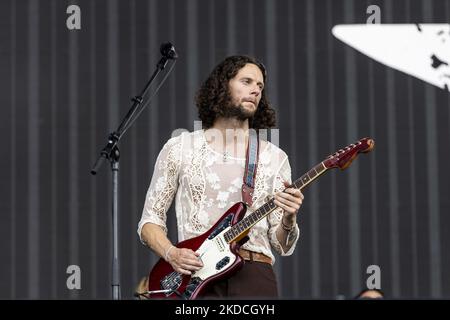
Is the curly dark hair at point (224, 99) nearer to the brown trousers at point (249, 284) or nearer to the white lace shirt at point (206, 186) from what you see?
the white lace shirt at point (206, 186)

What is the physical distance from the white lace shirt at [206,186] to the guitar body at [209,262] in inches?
1.6

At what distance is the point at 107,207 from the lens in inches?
184

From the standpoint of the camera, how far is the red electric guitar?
2.93 meters

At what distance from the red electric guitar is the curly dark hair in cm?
29

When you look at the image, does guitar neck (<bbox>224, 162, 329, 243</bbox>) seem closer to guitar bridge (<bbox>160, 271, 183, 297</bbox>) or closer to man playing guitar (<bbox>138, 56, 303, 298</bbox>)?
man playing guitar (<bbox>138, 56, 303, 298</bbox>)

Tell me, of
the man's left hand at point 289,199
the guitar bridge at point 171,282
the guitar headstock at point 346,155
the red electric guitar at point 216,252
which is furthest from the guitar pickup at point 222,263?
the guitar headstock at point 346,155

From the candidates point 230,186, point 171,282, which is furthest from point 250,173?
point 171,282

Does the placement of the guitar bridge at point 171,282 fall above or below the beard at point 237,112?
below

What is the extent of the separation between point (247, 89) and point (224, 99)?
10cm

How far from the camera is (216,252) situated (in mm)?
2951

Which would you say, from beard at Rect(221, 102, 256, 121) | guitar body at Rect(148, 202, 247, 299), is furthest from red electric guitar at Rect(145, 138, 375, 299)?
beard at Rect(221, 102, 256, 121)

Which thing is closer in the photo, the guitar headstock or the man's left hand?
the man's left hand

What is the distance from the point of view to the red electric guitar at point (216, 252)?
2932mm
